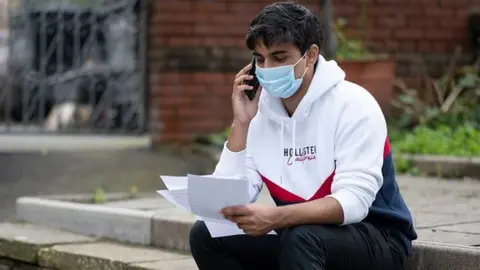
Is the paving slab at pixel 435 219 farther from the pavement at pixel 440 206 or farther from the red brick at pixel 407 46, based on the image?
the red brick at pixel 407 46

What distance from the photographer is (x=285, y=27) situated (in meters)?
3.39

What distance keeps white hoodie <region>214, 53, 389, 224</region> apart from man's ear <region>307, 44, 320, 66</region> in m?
0.04

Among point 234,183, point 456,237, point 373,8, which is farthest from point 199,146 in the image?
point 234,183

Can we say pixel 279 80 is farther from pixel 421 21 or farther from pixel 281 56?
pixel 421 21

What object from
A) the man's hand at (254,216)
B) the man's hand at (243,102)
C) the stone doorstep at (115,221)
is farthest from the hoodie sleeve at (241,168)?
the stone doorstep at (115,221)

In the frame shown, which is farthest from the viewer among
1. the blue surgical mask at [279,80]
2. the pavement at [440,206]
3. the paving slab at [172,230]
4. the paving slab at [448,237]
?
the paving slab at [172,230]

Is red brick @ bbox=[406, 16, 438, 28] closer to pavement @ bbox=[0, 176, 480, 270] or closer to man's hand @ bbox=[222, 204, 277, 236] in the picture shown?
pavement @ bbox=[0, 176, 480, 270]

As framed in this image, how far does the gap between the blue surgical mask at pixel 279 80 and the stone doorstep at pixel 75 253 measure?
1061 millimetres

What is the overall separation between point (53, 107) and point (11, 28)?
1.81 m

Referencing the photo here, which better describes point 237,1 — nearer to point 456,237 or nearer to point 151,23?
point 151,23

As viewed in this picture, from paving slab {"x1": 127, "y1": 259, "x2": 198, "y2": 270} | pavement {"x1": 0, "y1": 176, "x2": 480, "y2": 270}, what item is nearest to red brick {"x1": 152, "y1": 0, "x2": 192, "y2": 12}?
pavement {"x1": 0, "y1": 176, "x2": 480, "y2": 270}

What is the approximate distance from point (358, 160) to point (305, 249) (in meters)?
0.36

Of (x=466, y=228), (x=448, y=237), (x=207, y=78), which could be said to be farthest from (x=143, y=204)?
(x=207, y=78)

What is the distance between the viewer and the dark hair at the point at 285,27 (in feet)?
11.1
